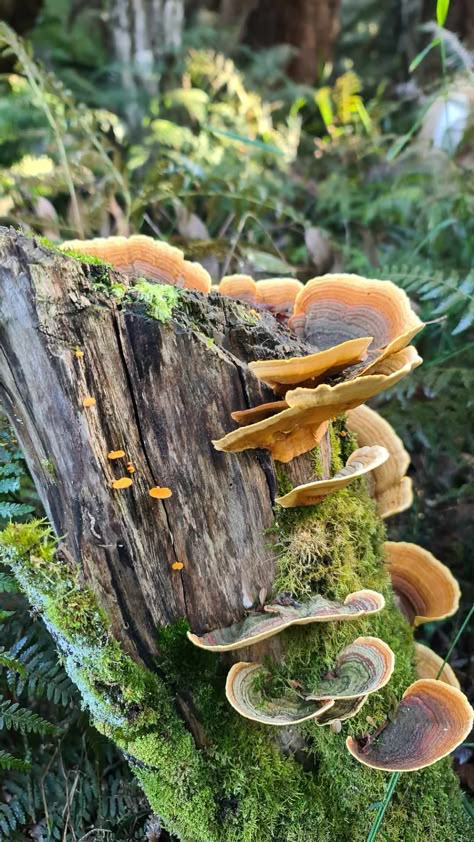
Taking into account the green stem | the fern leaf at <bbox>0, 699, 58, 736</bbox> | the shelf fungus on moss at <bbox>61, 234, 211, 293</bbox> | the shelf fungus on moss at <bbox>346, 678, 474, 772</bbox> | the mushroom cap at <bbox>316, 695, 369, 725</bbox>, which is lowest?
the green stem

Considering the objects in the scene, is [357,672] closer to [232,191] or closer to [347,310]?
[347,310]

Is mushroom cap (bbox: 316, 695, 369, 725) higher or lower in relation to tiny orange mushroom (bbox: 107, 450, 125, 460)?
lower

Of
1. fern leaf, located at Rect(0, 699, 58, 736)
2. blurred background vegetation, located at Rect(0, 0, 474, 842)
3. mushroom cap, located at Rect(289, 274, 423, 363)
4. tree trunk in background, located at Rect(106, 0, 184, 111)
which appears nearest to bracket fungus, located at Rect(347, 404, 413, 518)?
mushroom cap, located at Rect(289, 274, 423, 363)

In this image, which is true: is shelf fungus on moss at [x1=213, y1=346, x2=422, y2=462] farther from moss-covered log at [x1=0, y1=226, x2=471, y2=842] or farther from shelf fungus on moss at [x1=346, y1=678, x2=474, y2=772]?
shelf fungus on moss at [x1=346, y1=678, x2=474, y2=772]

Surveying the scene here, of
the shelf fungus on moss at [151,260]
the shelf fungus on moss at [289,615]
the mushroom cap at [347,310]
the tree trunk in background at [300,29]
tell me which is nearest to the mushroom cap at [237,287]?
the shelf fungus on moss at [151,260]

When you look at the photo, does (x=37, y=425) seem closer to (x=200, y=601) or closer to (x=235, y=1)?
(x=200, y=601)

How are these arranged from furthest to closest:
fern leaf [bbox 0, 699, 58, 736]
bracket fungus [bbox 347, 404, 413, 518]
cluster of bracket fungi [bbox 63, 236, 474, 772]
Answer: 1. bracket fungus [bbox 347, 404, 413, 518]
2. fern leaf [bbox 0, 699, 58, 736]
3. cluster of bracket fungi [bbox 63, 236, 474, 772]

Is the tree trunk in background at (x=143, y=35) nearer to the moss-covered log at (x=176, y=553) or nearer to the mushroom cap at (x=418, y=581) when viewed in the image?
the moss-covered log at (x=176, y=553)
